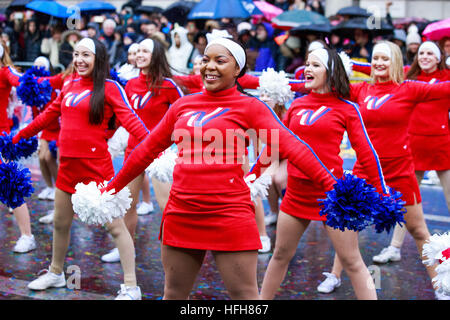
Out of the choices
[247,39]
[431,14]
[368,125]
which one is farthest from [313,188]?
[431,14]

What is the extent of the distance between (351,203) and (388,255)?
3.20 metres

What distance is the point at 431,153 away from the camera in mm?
6297

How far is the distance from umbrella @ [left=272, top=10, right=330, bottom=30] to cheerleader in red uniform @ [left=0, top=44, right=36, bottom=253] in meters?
5.98

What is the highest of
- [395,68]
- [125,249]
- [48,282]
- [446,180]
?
[395,68]

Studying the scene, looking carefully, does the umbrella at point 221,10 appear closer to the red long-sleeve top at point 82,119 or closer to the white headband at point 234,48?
the red long-sleeve top at point 82,119

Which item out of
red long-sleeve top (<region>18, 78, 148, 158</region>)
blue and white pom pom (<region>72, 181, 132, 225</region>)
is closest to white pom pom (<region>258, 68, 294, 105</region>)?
red long-sleeve top (<region>18, 78, 148, 158</region>)


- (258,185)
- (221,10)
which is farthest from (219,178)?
(221,10)

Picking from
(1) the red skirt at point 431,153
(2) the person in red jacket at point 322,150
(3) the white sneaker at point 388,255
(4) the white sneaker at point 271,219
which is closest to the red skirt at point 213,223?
(2) the person in red jacket at point 322,150

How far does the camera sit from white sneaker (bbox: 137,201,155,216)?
307 inches

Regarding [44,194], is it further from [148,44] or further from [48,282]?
[48,282]

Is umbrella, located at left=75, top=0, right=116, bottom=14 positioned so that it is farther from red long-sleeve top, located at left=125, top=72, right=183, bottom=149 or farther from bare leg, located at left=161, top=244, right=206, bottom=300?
bare leg, located at left=161, top=244, right=206, bottom=300

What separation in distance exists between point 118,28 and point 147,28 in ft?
5.32

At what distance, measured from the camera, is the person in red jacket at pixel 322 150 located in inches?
170
